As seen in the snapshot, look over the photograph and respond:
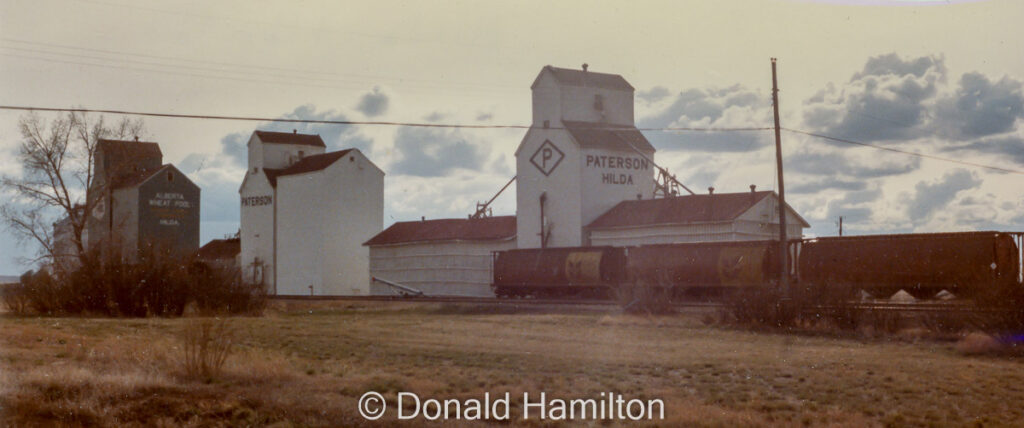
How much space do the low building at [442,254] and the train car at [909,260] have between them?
22.6 meters

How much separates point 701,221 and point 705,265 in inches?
257

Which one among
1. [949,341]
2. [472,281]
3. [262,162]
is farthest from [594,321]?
[262,162]

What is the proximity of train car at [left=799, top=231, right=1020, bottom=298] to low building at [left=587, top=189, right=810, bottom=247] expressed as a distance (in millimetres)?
8900

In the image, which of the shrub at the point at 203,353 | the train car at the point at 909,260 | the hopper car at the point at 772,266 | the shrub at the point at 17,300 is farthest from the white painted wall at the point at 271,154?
the shrub at the point at 203,353

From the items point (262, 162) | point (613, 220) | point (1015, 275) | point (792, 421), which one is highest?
point (262, 162)

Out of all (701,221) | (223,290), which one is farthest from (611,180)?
(223,290)

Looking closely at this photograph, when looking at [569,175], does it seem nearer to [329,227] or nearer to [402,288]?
[402,288]

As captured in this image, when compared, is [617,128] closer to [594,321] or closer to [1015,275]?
[594,321]

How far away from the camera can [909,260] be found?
29.9 m

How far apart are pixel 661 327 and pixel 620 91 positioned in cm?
3012

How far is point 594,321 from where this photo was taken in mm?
26984

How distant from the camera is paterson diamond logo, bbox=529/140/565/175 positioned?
49.7 m

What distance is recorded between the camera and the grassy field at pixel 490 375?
459 inches

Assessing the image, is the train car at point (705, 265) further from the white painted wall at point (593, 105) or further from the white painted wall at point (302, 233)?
the white painted wall at point (302, 233)
